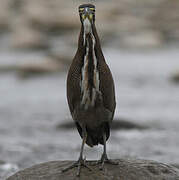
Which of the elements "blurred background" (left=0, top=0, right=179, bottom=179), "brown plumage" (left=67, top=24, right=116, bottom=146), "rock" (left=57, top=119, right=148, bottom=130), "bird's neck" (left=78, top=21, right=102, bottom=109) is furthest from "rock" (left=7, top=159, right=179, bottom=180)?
"rock" (left=57, top=119, right=148, bottom=130)

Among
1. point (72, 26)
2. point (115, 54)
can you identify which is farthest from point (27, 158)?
point (72, 26)

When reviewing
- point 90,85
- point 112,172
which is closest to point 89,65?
point 90,85

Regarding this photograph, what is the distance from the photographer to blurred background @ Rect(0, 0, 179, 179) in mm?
8898

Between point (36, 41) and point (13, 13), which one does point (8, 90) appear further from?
point (13, 13)

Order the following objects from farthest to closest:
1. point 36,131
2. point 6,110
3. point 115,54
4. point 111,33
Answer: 1. point 111,33
2. point 115,54
3. point 6,110
4. point 36,131

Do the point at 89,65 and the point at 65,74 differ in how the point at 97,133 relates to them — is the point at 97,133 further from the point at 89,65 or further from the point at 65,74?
the point at 65,74

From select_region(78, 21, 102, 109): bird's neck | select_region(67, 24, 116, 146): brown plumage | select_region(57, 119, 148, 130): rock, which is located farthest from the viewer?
select_region(57, 119, 148, 130): rock

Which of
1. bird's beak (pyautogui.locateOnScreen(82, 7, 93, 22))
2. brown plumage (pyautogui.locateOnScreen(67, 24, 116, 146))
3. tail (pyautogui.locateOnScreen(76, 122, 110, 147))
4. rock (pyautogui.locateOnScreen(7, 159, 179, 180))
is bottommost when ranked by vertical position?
rock (pyautogui.locateOnScreen(7, 159, 179, 180))

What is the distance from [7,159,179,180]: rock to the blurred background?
190 centimetres

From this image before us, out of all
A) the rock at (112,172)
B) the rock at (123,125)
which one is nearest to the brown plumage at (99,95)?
the rock at (112,172)

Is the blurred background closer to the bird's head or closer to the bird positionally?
the bird

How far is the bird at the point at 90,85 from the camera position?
16.9 ft

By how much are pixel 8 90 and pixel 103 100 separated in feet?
24.7

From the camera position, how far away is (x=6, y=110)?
11.1m
